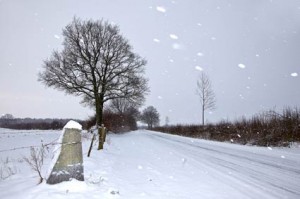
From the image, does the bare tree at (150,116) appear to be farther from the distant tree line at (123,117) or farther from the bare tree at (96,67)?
the bare tree at (96,67)

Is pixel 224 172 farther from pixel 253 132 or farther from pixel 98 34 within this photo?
pixel 98 34

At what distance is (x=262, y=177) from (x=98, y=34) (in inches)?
995

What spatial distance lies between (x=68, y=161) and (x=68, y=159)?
0.04m

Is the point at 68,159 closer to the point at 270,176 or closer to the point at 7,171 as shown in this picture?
the point at 7,171

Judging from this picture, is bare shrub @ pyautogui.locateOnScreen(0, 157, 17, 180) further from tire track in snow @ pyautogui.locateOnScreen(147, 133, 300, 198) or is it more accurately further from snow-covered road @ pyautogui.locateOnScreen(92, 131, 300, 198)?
tire track in snow @ pyautogui.locateOnScreen(147, 133, 300, 198)

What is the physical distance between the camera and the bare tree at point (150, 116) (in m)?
130

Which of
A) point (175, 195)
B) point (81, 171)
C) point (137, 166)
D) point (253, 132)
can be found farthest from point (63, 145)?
point (253, 132)

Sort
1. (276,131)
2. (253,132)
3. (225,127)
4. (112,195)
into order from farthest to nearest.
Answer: (225,127) < (253,132) < (276,131) < (112,195)

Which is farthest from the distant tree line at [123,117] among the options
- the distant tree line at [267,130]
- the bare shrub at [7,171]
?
the bare shrub at [7,171]

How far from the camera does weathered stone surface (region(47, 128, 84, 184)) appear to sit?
5.11 m

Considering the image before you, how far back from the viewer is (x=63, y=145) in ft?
17.2

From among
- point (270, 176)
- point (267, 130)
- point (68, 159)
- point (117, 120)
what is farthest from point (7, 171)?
point (117, 120)

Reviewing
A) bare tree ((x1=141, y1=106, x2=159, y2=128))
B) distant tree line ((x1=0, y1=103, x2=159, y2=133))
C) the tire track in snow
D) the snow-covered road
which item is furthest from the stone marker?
bare tree ((x1=141, y1=106, x2=159, y2=128))

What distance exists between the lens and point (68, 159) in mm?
5262
